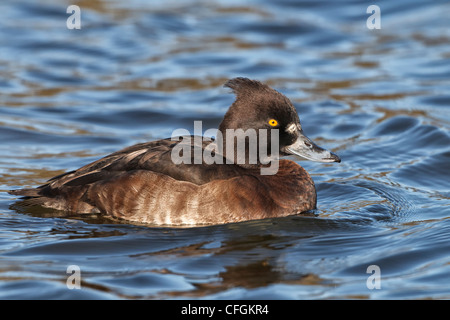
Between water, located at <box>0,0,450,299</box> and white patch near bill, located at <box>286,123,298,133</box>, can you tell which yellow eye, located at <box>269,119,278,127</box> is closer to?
white patch near bill, located at <box>286,123,298,133</box>

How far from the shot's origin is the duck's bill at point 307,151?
795 centimetres

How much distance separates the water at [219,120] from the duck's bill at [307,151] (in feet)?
1.86

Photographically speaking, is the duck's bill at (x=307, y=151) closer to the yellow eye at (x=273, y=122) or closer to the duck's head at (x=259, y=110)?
the duck's head at (x=259, y=110)

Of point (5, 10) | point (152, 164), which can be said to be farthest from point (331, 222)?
point (5, 10)

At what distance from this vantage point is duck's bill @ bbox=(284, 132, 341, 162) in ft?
26.1

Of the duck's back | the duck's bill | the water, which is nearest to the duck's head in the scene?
the duck's bill

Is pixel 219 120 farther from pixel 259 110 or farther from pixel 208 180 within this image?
pixel 208 180

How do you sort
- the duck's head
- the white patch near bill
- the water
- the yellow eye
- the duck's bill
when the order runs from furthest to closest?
the duck's bill, the white patch near bill, the yellow eye, the duck's head, the water

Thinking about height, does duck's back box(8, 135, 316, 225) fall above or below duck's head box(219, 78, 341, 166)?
below

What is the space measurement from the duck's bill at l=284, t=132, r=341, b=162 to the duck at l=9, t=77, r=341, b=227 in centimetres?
1

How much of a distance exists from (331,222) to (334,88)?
19.7ft

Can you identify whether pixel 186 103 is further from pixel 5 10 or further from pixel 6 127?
pixel 5 10

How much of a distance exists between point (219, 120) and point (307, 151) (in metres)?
4.08

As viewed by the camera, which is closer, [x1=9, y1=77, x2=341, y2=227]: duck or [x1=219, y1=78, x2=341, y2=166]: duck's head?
[x1=9, y1=77, x2=341, y2=227]: duck
